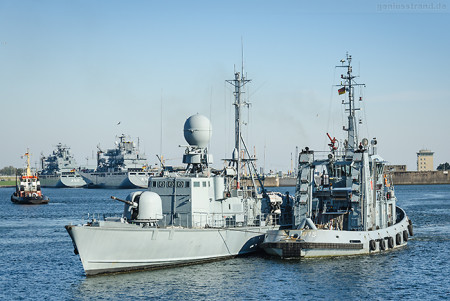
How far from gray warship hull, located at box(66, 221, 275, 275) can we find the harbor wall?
171 meters

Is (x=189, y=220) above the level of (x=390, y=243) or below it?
above

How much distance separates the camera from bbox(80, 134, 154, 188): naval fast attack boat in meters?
172

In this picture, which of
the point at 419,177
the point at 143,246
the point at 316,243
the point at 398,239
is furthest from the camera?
the point at 419,177

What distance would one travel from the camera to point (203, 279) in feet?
96.5

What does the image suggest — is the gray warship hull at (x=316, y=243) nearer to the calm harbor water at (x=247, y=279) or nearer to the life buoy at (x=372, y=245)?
the life buoy at (x=372, y=245)

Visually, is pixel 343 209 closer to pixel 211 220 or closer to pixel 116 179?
pixel 211 220

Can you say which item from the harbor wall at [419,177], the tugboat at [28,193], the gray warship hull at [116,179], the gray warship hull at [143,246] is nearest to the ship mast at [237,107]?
the gray warship hull at [143,246]

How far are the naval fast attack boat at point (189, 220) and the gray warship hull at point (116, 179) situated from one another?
12917 cm

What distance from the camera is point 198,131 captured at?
125ft

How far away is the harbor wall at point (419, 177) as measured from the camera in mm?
195125

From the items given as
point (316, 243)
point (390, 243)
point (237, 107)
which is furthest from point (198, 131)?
point (390, 243)

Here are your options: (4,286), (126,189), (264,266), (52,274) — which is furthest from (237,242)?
(126,189)

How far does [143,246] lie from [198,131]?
10518 mm

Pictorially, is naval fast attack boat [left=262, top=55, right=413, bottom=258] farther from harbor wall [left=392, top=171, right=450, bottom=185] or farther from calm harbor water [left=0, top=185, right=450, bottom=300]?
harbor wall [left=392, top=171, right=450, bottom=185]
